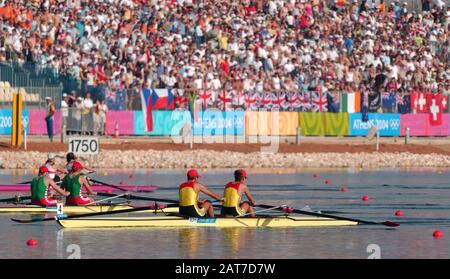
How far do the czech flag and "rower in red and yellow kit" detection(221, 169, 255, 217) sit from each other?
2981cm

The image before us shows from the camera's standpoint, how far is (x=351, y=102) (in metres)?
64.4

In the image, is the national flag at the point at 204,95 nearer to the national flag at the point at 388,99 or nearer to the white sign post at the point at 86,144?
the national flag at the point at 388,99

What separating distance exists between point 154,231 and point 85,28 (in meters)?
30.7

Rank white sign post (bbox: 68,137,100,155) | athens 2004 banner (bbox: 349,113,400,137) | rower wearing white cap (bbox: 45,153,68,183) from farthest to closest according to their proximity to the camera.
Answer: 1. athens 2004 banner (bbox: 349,113,400,137)
2. white sign post (bbox: 68,137,100,155)
3. rower wearing white cap (bbox: 45,153,68,183)

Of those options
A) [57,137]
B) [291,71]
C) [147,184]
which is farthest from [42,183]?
[291,71]

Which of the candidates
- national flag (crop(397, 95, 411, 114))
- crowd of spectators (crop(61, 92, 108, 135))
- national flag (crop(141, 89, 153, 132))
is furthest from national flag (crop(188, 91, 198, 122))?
national flag (crop(397, 95, 411, 114))

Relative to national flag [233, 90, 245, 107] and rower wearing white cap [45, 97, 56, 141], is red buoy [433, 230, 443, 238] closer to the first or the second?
rower wearing white cap [45, 97, 56, 141]

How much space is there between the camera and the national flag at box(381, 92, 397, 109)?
65.0m

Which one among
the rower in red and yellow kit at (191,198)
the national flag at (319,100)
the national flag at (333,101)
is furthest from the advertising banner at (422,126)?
the rower in red and yellow kit at (191,198)

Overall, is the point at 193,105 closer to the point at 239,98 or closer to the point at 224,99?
the point at 224,99

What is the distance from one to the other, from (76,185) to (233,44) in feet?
100

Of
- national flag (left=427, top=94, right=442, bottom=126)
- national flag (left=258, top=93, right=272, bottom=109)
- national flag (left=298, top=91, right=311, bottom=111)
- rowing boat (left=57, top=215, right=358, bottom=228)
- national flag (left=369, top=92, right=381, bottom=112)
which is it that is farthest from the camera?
national flag (left=427, top=94, right=442, bottom=126)

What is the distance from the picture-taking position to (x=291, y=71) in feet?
209

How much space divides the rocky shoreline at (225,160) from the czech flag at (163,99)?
2718mm
